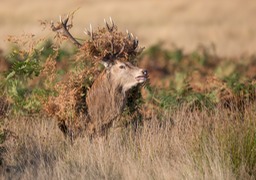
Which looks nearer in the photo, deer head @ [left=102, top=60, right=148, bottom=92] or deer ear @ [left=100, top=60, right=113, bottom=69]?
deer head @ [left=102, top=60, right=148, bottom=92]

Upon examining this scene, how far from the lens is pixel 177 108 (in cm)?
1378

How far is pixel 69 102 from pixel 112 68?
0.80 meters

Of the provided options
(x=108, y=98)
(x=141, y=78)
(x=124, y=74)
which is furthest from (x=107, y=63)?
(x=141, y=78)

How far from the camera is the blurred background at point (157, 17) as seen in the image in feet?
133

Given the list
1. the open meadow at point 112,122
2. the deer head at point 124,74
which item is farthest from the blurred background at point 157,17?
the deer head at point 124,74

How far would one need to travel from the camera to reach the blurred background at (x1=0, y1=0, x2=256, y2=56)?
4044 cm

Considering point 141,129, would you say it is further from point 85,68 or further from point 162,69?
point 162,69

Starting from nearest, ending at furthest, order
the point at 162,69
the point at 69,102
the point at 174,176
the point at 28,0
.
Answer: the point at 174,176 < the point at 69,102 < the point at 162,69 < the point at 28,0

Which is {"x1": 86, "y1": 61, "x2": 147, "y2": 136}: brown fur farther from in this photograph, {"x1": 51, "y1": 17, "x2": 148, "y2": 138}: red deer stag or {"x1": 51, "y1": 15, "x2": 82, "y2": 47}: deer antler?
{"x1": 51, "y1": 15, "x2": 82, "y2": 47}: deer antler

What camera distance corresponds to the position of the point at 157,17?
187ft

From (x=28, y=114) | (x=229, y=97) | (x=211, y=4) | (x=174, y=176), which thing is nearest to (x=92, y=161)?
(x=174, y=176)

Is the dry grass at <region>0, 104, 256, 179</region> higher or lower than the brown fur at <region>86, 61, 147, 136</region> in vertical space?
lower

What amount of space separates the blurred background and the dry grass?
23664mm

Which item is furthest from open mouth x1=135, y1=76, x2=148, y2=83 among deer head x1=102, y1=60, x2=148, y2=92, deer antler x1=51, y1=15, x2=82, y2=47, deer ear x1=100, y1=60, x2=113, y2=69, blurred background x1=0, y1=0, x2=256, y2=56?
blurred background x1=0, y1=0, x2=256, y2=56
